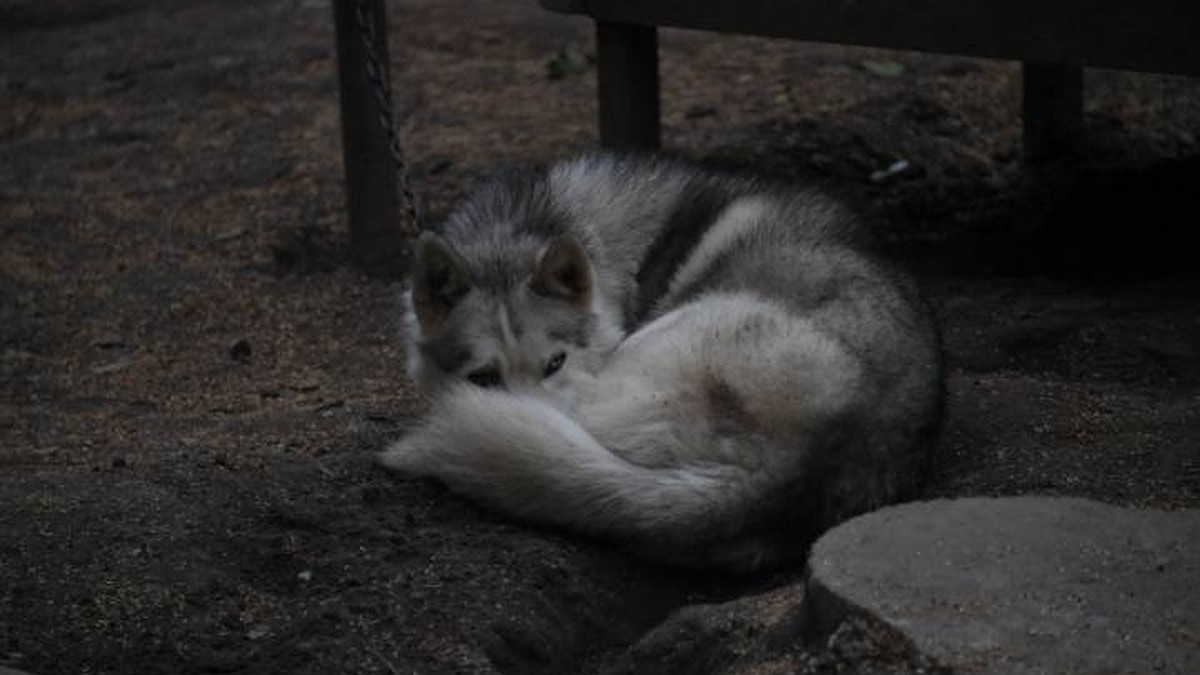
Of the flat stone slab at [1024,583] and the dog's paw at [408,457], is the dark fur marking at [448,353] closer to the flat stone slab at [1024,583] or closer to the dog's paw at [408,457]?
the dog's paw at [408,457]

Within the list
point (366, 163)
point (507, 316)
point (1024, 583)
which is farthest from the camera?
point (366, 163)

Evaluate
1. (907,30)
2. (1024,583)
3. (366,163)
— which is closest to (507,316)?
(1024,583)

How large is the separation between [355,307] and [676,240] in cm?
218

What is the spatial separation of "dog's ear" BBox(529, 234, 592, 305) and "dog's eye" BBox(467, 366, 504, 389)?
299 millimetres

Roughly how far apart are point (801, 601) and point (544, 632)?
0.76 meters

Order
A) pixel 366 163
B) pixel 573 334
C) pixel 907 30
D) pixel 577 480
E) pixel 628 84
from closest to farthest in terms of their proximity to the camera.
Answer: pixel 577 480 < pixel 573 334 < pixel 907 30 < pixel 628 84 < pixel 366 163

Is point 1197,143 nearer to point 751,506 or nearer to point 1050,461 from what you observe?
point 1050,461

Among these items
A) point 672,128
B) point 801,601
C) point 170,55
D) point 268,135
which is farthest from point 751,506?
point 170,55

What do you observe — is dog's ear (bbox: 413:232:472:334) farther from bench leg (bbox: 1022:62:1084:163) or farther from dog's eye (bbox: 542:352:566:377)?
bench leg (bbox: 1022:62:1084:163)

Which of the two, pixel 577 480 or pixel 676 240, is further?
pixel 676 240

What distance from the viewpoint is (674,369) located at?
15.0ft

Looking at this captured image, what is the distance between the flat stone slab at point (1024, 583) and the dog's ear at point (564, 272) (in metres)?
1.33

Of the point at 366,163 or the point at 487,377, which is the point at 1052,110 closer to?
the point at 366,163

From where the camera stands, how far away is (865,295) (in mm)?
4781
